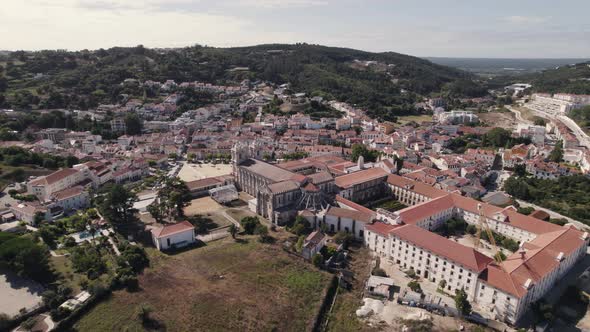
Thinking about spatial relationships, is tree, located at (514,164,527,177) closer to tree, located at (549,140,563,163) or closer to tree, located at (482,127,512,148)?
tree, located at (549,140,563,163)

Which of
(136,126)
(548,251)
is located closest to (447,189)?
(548,251)

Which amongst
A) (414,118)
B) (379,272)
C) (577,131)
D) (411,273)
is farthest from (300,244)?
(414,118)

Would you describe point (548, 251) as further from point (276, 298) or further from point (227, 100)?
point (227, 100)

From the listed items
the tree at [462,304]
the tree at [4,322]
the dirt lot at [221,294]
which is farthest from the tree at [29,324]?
the tree at [462,304]

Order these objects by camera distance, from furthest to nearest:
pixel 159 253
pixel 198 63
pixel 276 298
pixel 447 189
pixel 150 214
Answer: pixel 198 63 → pixel 447 189 → pixel 150 214 → pixel 159 253 → pixel 276 298

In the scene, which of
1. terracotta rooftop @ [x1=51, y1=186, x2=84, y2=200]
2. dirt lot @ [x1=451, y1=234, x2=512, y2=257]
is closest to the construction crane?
dirt lot @ [x1=451, y1=234, x2=512, y2=257]
